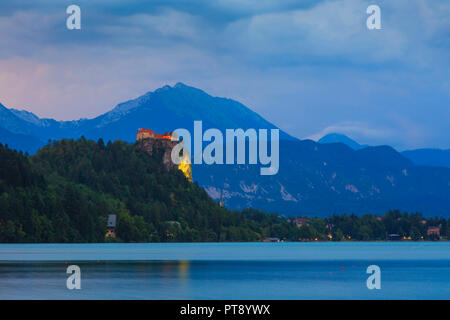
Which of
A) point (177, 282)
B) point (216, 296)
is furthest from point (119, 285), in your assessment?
point (216, 296)

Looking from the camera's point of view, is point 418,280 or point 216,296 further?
point 418,280

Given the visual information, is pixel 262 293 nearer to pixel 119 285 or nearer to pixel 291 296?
pixel 291 296

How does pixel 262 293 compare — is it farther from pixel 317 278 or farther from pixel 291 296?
pixel 317 278

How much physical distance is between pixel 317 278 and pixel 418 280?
439 inches

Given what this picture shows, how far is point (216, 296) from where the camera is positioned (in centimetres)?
6506

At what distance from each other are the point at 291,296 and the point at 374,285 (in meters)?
14.9
